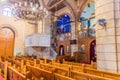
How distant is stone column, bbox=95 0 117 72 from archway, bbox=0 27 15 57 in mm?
8619

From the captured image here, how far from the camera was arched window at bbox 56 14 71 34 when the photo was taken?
1379 centimetres

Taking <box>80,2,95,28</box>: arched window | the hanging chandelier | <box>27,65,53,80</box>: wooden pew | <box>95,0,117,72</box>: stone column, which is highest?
<box>80,2,95,28</box>: arched window

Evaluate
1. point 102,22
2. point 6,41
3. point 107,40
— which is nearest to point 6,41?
point 6,41

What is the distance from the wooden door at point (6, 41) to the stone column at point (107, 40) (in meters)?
8.63

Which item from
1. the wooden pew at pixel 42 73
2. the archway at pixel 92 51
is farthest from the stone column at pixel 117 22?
the archway at pixel 92 51

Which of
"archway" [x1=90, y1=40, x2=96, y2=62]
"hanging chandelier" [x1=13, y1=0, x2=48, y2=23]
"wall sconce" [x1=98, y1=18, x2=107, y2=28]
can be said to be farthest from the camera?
"archway" [x1=90, y1=40, x2=96, y2=62]

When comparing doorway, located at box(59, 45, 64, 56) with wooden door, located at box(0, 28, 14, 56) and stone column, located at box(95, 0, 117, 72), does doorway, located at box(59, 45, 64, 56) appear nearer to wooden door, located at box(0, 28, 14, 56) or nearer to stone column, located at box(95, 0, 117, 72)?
wooden door, located at box(0, 28, 14, 56)

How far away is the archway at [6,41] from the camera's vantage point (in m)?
11.0

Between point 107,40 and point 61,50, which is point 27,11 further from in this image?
point 61,50

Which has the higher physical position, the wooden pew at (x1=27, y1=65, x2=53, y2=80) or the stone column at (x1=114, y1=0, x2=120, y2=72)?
the stone column at (x1=114, y1=0, x2=120, y2=72)

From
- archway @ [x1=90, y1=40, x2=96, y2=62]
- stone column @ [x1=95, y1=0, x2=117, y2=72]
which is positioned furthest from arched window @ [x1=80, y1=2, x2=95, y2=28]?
stone column @ [x1=95, y1=0, x2=117, y2=72]

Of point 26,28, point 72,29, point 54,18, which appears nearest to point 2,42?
point 26,28

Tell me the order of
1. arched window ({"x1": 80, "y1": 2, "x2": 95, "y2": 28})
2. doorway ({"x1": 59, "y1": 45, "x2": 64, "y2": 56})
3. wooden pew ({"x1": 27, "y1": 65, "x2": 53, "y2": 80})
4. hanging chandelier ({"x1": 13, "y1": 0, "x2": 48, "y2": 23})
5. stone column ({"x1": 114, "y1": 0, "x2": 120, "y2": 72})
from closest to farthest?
wooden pew ({"x1": 27, "y1": 65, "x2": 53, "y2": 80}), stone column ({"x1": 114, "y1": 0, "x2": 120, "y2": 72}), hanging chandelier ({"x1": 13, "y1": 0, "x2": 48, "y2": 23}), arched window ({"x1": 80, "y1": 2, "x2": 95, "y2": 28}), doorway ({"x1": 59, "y1": 45, "x2": 64, "y2": 56})

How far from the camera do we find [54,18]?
1285 cm
